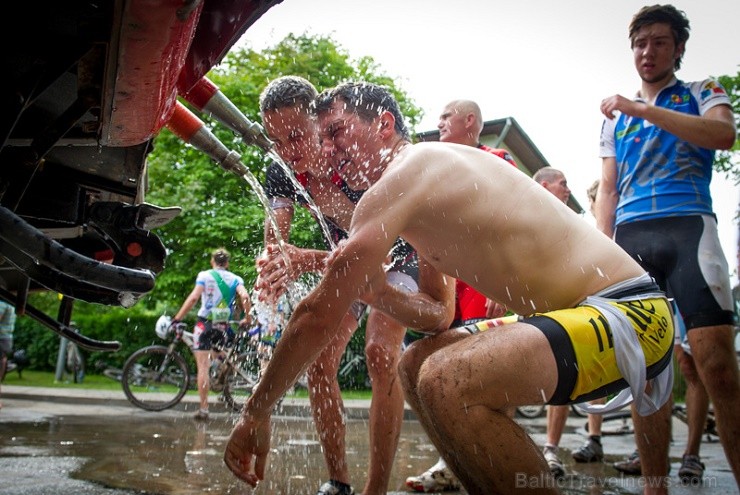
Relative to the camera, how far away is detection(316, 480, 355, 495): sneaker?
3.01 m

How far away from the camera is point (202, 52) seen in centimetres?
194

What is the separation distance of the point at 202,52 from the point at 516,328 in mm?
1200

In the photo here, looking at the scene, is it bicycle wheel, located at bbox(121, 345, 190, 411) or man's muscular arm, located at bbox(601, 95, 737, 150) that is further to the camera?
bicycle wheel, located at bbox(121, 345, 190, 411)

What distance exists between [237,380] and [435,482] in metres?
6.14

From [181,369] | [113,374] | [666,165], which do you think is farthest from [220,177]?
[666,165]

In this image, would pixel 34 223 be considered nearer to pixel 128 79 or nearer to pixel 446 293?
pixel 128 79

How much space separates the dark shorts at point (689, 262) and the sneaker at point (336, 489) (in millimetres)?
1707

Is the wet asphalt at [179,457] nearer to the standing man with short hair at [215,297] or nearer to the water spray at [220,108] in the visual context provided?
the standing man with short hair at [215,297]

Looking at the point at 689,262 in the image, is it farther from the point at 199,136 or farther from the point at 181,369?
the point at 181,369

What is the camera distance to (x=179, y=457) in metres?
4.16

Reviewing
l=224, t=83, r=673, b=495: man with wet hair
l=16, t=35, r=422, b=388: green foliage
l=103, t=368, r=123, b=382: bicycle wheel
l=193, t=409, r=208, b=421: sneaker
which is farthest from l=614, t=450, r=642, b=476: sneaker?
l=16, t=35, r=422, b=388: green foliage

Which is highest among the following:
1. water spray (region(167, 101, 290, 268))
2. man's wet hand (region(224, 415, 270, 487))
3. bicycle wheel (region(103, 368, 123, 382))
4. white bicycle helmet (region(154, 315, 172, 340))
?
water spray (region(167, 101, 290, 268))

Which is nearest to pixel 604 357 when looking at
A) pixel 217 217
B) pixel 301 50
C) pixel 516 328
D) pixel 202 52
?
pixel 516 328

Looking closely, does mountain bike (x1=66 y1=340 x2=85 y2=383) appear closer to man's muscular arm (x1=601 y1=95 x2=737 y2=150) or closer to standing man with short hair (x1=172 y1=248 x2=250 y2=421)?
standing man with short hair (x1=172 y1=248 x2=250 y2=421)
